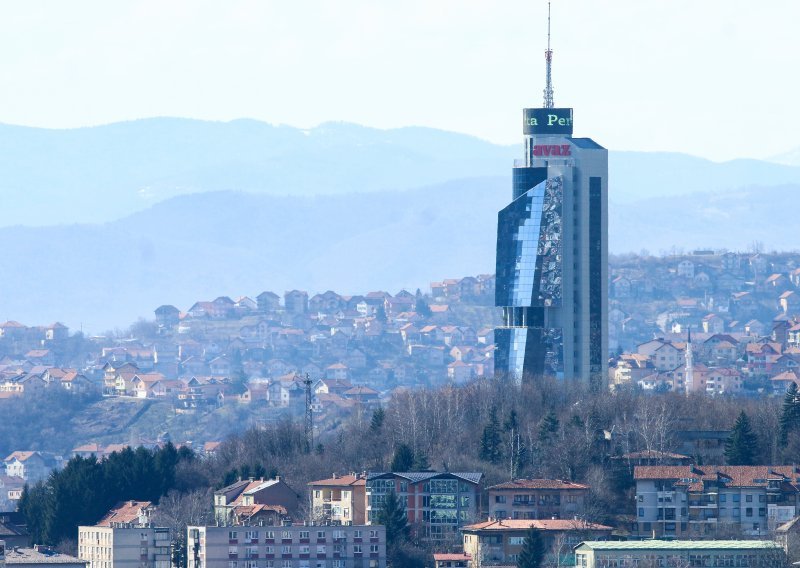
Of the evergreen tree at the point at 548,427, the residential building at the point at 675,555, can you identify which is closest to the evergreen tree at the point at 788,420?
the evergreen tree at the point at 548,427

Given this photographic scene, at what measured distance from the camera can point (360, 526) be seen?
10238cm

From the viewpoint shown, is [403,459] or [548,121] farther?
[548,121]

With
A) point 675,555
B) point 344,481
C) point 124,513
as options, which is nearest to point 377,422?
point 344,481

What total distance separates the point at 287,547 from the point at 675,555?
47.5 ft

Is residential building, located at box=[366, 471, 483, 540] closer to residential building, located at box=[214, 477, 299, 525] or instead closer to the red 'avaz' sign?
residential building, located at box=[214, 477, 299, 525]

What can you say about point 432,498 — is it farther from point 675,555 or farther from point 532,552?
point 675,555

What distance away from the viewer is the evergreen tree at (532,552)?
95812mm

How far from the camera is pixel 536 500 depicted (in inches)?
4171

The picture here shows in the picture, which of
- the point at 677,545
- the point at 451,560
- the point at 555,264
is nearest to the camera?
the point at 677,545

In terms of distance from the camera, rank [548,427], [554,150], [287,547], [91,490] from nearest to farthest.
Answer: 1. [287,547]
2. [91,490]
3. [548,427]
4. [554,150]

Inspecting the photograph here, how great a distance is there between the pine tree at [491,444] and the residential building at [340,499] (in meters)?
6.87

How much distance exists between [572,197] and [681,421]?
1356 inches

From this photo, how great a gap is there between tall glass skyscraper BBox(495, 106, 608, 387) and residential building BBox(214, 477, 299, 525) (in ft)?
136

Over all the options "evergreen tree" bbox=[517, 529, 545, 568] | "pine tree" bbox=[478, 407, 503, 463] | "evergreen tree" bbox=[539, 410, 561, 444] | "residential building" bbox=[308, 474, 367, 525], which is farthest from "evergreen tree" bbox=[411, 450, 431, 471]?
"evergreen tree" bbox=[517, 529, 545, 568]
